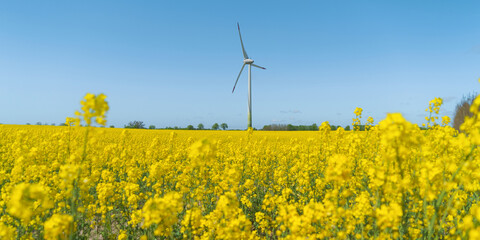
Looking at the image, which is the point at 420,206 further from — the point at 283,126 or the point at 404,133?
the point at 283,126

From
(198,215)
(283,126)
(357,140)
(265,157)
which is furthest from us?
(283,126)

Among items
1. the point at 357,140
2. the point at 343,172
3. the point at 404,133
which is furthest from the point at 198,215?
the point at 357,140

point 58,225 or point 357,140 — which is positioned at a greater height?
point 357,140

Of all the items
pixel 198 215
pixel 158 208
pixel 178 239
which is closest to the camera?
pixel 158 208

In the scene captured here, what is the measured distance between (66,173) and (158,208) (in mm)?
1016

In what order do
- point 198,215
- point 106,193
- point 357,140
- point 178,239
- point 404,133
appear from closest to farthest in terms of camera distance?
point 404,133, point 198,215, point 106,193, point 178,239, point 357,140

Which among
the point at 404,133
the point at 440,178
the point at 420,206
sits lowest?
the point at 420,206

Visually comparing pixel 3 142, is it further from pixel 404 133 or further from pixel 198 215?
pixel 404 133

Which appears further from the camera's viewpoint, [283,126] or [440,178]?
[283,126]

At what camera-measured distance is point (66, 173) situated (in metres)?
2.33

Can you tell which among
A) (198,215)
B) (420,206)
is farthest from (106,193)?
(420,206)

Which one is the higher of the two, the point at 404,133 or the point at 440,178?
the point at 404,133

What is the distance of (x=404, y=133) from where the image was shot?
6.61ft

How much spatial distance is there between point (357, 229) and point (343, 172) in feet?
6.34
